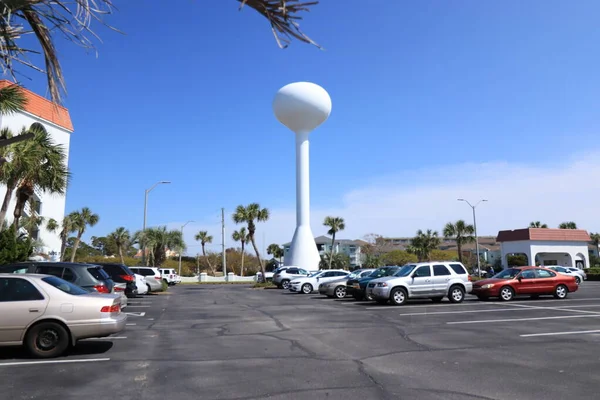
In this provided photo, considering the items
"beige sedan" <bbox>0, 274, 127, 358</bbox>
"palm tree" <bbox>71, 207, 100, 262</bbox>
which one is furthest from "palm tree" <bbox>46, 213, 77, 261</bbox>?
"beige sedan" <bbox>0, 274, 127, 358</bbox>

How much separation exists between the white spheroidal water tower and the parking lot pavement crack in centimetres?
4085

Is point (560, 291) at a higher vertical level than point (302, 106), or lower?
lower

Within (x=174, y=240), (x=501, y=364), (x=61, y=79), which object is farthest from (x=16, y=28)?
(x=174, y=240)

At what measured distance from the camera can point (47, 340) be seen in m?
8.05

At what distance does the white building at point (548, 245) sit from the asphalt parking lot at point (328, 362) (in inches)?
1647

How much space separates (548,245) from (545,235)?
1.14 meters

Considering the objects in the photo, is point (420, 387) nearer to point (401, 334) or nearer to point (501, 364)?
point (501, 364)

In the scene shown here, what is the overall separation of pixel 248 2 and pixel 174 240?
2401 inches

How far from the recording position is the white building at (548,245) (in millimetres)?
51531

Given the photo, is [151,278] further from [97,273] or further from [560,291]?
[560,291]

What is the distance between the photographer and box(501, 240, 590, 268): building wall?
51.4 metres

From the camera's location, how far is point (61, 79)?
4.32 meters

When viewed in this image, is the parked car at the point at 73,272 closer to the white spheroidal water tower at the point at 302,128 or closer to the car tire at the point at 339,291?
the car tire at the point at 339,291

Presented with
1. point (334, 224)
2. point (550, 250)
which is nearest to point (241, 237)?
point (334, 224)
